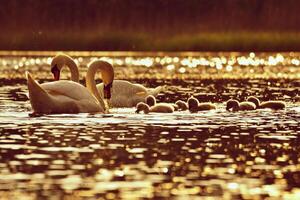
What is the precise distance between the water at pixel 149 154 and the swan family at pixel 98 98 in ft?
1.30

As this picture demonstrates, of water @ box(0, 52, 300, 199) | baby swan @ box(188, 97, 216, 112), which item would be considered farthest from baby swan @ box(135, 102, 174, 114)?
baby swan @ box(188, 97, 216, 112)

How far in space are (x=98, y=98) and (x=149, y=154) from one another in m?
9.57

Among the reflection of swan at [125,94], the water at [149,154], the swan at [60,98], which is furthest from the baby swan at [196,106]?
the reflection of swan at [125,94]

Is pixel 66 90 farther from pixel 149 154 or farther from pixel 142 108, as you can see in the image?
pixel 149 154

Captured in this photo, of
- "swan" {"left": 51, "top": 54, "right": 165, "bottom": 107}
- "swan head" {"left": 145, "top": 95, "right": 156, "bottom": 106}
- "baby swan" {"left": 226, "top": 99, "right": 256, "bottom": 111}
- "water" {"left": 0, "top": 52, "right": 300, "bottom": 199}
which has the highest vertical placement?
"swan" {"left": 51, "top": 54, "right": 165, "bottom": 107}

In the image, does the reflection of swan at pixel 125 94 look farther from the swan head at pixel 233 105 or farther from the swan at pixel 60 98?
the swan head at pixel 233 105

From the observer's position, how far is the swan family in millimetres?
28562

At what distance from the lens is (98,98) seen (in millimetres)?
30906

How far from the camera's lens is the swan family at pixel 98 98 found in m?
28.6

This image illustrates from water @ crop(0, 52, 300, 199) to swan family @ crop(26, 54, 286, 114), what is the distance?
0.40 metres

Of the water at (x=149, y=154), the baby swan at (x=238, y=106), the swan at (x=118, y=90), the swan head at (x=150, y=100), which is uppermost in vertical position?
the swan at (x=118, y=90)

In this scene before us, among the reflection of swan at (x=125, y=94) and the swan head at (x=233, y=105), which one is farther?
the reflection of swan at (x=125, y=94)

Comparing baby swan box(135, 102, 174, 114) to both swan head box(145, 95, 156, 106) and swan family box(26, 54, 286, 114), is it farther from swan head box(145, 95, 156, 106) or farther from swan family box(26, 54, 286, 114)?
swan head box(145, 95, 156, 106)

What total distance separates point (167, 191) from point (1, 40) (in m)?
98.6
